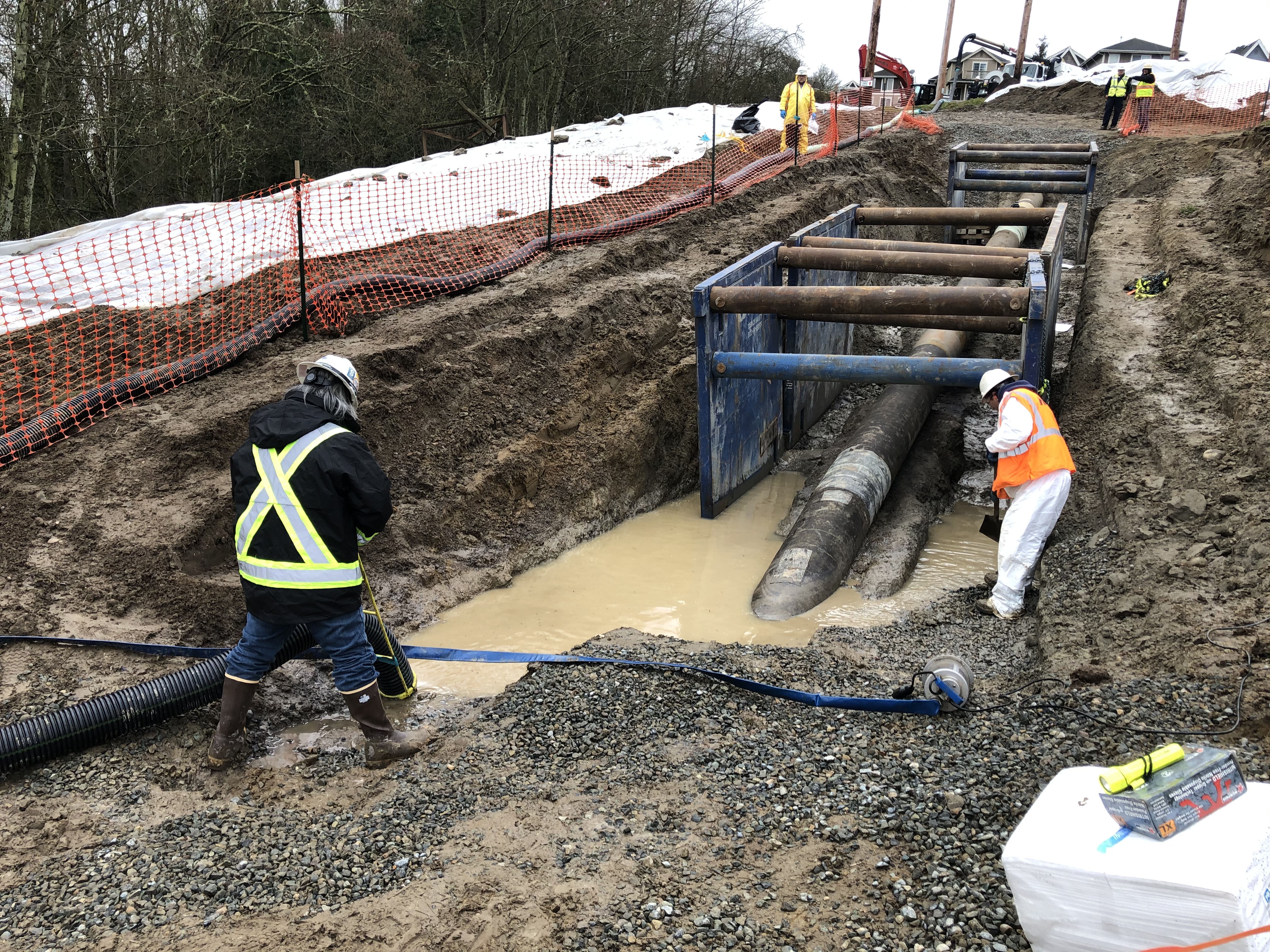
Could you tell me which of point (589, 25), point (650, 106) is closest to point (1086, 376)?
point (589, 25)

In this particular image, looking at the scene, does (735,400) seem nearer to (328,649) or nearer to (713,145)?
(328,649)

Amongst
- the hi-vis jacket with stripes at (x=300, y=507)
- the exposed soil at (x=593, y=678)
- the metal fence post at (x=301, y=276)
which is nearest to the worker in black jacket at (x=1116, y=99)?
the exposed soil at (x=593, y=678)

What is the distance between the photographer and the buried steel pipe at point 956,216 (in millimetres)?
10219

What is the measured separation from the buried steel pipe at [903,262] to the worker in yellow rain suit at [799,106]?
668cm

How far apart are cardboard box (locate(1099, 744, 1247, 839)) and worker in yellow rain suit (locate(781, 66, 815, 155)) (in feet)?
45.4

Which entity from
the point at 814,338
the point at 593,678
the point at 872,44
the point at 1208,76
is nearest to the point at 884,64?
the point at 872,44

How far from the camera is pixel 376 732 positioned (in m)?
4.45

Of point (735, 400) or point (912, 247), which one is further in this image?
point (912, 247)

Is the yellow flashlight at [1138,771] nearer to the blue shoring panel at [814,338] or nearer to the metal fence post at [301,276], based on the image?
the blue shoring panel at [814,338]

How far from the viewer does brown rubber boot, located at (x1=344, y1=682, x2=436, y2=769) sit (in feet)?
14.4

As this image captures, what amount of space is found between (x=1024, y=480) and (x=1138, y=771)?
12.8 ft

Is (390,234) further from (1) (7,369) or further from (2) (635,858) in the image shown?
(2) (635,858)

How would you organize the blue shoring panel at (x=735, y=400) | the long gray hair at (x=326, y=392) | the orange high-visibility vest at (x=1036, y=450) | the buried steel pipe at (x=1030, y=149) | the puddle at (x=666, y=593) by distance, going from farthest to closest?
1. the buried steel pipe at (x=1030, y=149)
2. the blue shoring panel at (x=735, y=400)
3. the puddle at (x=666, y=593)
4. the orange high-visibility vest at (x=1036, y=450)
5. the long gray hair at (x=326, y=392)

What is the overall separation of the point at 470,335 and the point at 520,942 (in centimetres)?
596
